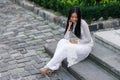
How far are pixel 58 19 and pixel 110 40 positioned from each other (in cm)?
265

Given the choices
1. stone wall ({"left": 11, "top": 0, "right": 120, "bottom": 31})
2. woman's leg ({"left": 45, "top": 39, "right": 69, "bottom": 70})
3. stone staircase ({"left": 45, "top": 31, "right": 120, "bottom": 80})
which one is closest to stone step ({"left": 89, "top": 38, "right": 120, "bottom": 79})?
A: stone staircase ({"left": 45, "top": 31, "right": 120, "bottom": 80})

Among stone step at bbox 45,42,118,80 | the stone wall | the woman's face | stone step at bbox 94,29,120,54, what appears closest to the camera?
stone step at bbox 45,42,118,80

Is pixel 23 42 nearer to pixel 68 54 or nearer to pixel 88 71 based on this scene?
pixel 68 54

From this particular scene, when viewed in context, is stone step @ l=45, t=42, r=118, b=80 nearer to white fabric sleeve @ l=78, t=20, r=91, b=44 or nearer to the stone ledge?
the stone ledge

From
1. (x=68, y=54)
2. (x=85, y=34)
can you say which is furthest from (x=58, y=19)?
(x=68, y=54)

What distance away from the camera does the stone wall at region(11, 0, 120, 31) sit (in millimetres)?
7697

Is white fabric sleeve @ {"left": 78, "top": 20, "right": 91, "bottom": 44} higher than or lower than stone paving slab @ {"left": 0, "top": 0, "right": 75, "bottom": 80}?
higher

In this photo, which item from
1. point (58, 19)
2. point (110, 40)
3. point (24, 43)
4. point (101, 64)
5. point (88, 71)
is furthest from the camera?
point (58, 19)

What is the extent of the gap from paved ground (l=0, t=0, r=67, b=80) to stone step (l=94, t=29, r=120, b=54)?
1123 millimetres

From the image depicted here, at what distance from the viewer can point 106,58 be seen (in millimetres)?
5738

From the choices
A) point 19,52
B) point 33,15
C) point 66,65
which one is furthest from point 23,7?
point 66,65

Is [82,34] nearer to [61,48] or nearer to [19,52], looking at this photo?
[61,48]

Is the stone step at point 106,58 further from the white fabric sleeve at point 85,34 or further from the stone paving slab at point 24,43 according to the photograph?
the stone paving slab at point 24,43

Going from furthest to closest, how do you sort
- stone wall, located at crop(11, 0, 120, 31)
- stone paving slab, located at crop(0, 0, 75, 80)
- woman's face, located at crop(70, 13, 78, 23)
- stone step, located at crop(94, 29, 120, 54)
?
stone wall, located at crop(11, 0, 120, 31)
stone paving slab, located at crop(0, 0, 75, 80)
stone step, located at crop(94, 29, 120, 54)
woman's face, located at crop(70, 13, 78, 23)
